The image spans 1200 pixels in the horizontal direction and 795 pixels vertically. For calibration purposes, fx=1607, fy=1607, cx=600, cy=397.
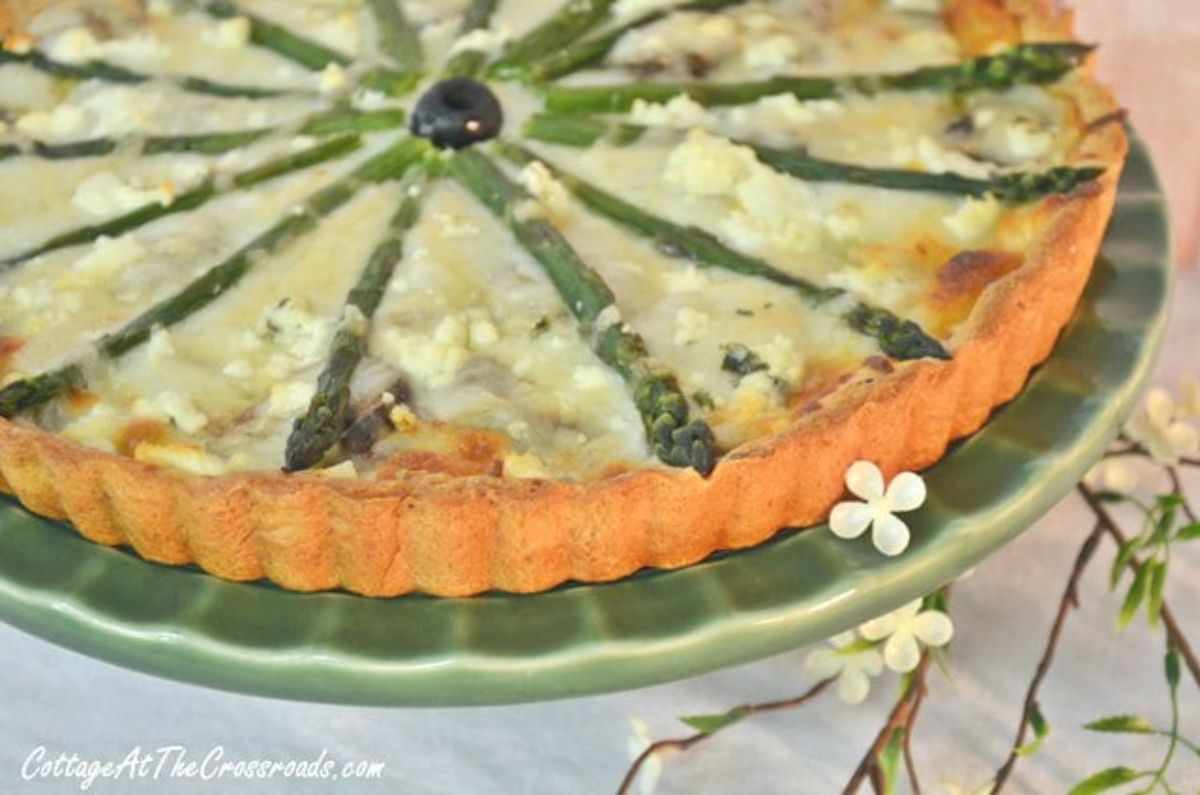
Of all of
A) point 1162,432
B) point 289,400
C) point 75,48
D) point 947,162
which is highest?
point 75,48

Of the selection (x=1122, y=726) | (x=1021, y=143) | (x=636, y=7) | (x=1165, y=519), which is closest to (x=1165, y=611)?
(x=1165, y=519)

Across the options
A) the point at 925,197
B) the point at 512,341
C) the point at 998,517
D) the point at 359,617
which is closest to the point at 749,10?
the point at 925,197

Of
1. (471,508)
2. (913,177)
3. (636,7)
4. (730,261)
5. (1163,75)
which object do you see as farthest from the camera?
(1163,75)

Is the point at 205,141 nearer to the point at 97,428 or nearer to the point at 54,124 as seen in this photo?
the point at 54,124

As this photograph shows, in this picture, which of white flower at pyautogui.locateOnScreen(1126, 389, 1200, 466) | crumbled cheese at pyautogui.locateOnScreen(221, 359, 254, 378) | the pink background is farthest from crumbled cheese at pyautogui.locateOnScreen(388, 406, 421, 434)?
the pink background

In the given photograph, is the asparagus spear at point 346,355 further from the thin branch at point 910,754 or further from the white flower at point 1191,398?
the white flower at point 1191,398

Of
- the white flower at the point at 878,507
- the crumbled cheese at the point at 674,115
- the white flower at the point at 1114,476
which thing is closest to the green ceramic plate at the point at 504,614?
the white flower at the point at 878,507
